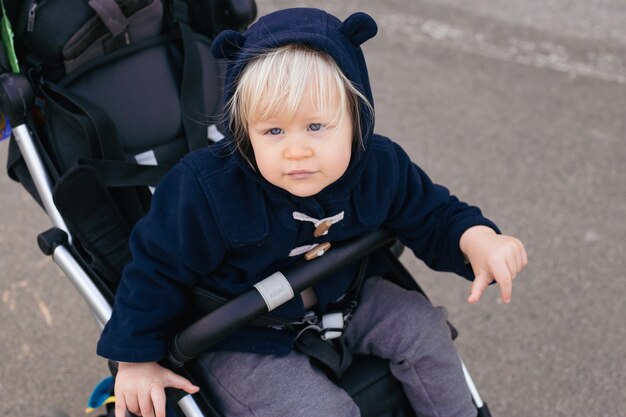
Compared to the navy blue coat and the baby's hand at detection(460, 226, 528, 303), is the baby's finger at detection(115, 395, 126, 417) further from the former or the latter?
the baby's hand at detection(460, 226, 528, 303)

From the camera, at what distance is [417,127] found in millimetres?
3959

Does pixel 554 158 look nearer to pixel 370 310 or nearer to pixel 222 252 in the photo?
pixel 370 310

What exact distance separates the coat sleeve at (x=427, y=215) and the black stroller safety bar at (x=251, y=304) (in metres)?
0.18

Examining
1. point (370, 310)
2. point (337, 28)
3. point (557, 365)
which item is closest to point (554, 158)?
point (557, 365)

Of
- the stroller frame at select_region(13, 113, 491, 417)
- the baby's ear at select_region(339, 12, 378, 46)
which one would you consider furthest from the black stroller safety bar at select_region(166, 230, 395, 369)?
the baby's ear at select_region(339, 12, 378, 46)

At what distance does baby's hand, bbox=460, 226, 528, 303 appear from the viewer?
1.58m

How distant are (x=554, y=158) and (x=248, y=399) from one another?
257 cm

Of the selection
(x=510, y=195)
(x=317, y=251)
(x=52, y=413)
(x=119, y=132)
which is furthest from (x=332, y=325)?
(x=510, y=195)

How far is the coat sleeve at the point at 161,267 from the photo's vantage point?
5.24 ft

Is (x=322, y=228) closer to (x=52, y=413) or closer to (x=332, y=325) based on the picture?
(x=332, y=325)

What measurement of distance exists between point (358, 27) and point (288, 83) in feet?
0.63

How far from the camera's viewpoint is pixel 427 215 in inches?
71.0

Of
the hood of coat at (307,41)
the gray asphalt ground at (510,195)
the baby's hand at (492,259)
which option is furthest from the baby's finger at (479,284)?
the gray asphalt ground at (510,195)

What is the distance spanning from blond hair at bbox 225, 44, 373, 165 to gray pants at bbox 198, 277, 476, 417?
20.0 inches
